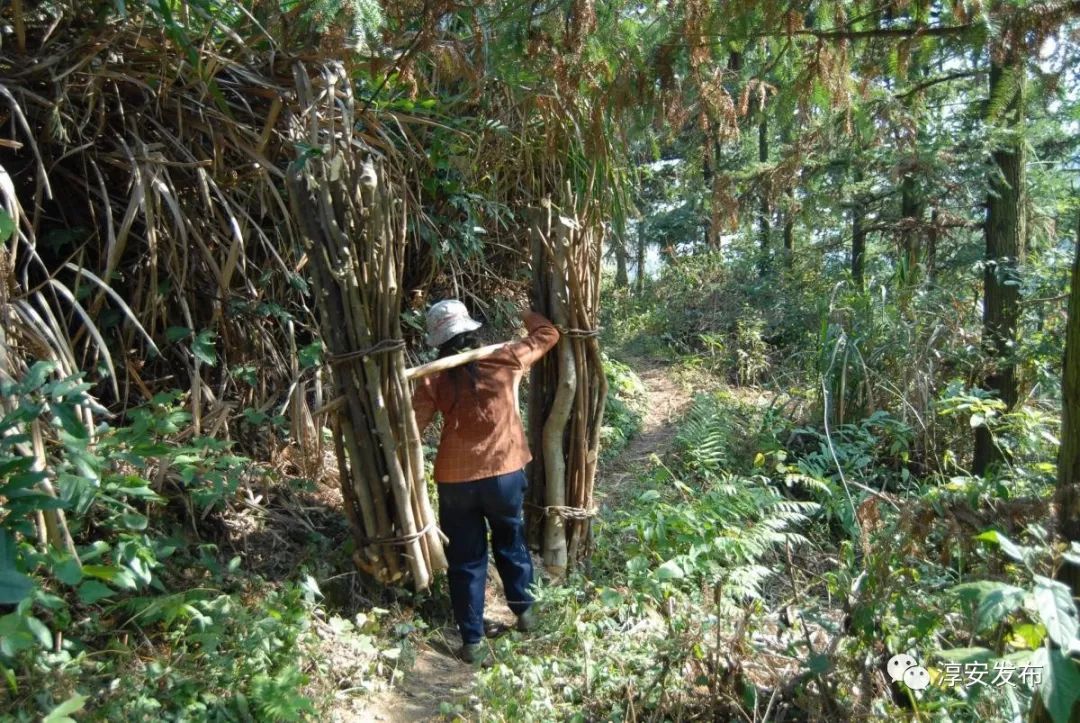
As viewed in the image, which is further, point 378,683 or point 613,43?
point 613,43

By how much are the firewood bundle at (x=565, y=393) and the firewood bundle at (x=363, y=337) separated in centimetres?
76

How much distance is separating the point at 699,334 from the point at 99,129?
23.8 feet

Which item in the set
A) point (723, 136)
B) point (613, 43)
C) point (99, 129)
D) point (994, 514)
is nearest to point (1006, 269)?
point (723, 136)

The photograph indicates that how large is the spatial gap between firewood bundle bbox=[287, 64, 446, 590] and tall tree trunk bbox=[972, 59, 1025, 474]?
4.79m

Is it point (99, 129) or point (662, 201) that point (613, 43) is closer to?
point (99, 129)

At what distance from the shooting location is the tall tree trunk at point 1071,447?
172 centimetres

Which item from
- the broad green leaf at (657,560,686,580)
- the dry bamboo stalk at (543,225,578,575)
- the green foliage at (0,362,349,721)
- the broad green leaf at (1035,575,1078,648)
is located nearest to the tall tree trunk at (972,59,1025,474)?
the dry bamboo stalk at (543,225,578,575)

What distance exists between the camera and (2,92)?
3.19m

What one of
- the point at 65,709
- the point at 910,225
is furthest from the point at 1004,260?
the point at 65,709

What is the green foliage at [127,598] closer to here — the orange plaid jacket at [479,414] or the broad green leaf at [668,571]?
the orange plaid jacket at [479,414]

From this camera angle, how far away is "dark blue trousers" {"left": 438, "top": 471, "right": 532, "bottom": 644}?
3441 millimetres

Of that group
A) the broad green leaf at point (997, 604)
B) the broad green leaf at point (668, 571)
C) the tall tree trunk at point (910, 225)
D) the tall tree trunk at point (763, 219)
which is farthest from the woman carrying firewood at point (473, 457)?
the tall tree trunk at point (763, 219)

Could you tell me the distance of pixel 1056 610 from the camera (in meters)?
1.37

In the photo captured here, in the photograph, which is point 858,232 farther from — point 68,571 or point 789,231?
point 68,571
